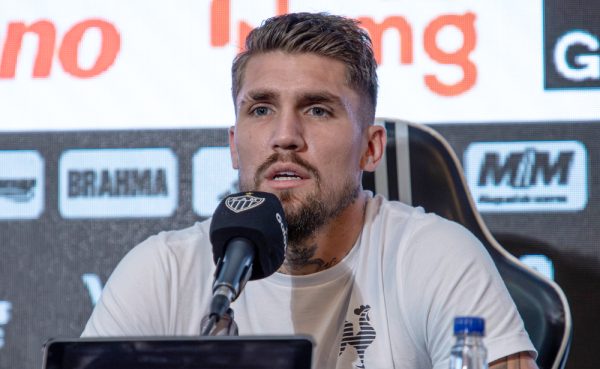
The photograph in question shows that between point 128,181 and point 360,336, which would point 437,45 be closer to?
point 128,181

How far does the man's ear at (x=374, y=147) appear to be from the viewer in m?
1.62

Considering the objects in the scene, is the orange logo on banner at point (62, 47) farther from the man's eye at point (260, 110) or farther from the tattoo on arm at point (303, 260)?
the tattoo on arm at point (303, 260)

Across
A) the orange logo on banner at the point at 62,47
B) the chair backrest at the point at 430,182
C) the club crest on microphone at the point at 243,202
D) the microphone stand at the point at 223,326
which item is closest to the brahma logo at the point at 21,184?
the orange logo on banner at the point at 62,47

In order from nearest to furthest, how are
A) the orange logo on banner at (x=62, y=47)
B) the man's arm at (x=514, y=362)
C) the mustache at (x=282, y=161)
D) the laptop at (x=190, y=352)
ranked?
the laptop at (x=190, y=352) → the man's arm at (x=514, y=362) → the mustache at (x=282, y=161) → the orange logo on banner at (x=62, y=47)

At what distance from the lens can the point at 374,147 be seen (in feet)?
5.40

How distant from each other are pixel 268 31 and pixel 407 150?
37 centimetres

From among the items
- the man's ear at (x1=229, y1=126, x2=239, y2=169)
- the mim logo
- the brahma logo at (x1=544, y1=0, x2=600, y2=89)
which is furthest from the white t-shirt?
the brahma logo at (x1=544, y1=0, x2=600, y2=89)

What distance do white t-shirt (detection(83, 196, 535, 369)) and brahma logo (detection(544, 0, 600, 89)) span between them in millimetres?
789

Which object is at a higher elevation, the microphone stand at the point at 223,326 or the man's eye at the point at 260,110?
the man's eye at the point at 260,110

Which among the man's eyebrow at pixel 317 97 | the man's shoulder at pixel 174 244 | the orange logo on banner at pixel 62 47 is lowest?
the man's shoulder at pixel 174 244

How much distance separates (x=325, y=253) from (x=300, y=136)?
0.70ft

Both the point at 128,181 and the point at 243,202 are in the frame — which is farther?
the point at 128,181

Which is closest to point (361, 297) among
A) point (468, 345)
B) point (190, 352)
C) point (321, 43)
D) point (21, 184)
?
point (321, 43)

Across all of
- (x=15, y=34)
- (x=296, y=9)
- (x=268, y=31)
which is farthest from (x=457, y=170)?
(x=15, y=34)
